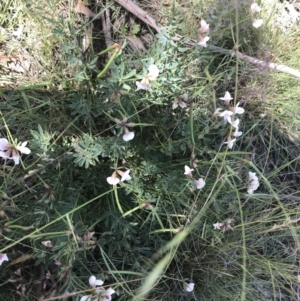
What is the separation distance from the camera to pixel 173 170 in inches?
60.9

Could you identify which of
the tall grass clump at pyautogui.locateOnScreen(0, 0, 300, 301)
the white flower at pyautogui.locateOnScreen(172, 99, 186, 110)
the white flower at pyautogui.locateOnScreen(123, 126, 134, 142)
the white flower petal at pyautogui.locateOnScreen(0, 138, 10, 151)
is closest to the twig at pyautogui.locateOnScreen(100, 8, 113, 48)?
the tall grass clump at pyautogui.locateOnScreen(0, 0, 300, 301)

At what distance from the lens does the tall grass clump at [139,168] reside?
1.39m

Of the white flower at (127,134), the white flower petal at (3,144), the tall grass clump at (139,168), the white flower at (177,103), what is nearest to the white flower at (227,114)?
the tall grass clump at (139,168)

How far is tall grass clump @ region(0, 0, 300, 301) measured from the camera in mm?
1391

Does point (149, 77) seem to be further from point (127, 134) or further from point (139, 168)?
point (139, 168)

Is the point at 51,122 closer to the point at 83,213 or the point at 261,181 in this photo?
the point at 83,213

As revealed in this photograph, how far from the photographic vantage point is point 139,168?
5.20ft

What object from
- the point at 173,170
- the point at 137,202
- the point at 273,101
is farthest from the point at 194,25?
the point at 137,202

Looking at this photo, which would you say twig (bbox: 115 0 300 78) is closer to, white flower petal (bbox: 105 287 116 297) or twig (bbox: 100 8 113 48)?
twig (bbox: 100 8 113 48)

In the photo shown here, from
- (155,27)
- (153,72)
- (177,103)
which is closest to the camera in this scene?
(153,72)

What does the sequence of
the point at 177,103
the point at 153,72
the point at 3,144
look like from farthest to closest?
the point at 177,103 → the point at 153,72 → the point at 3,144

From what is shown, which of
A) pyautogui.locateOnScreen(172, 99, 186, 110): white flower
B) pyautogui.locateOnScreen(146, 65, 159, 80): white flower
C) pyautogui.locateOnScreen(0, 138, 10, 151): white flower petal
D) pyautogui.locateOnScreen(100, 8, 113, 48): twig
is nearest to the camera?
pyautogui.locateOnScreen(0, 138, 10, 151): white flower petal

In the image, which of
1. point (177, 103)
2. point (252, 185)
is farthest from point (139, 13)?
point (252, 185)

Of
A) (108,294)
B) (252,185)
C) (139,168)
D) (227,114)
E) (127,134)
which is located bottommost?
(108,294)
